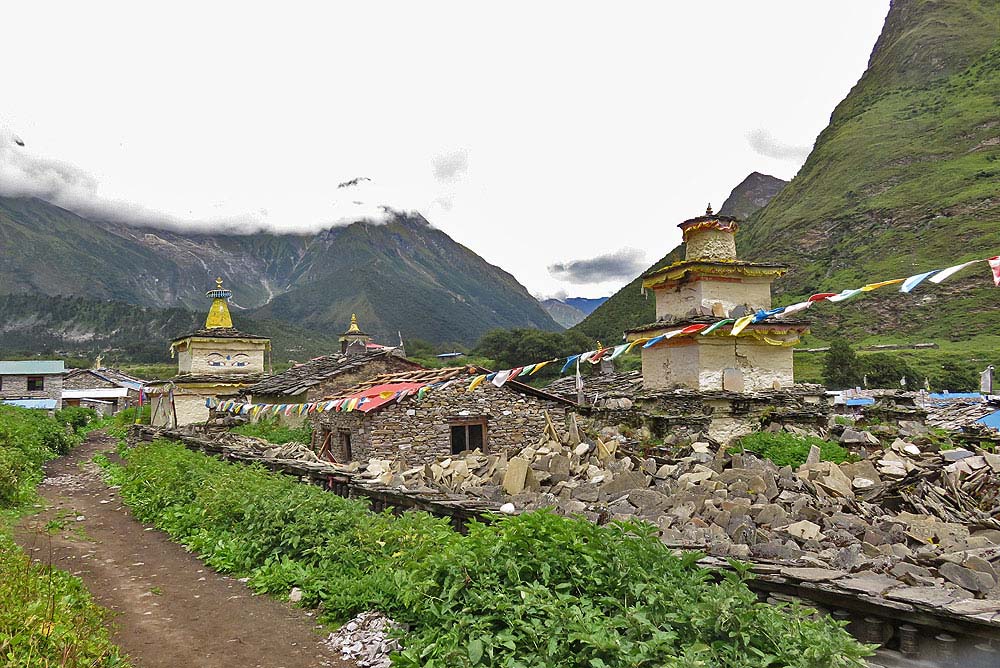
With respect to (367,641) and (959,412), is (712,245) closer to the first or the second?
(367,641)

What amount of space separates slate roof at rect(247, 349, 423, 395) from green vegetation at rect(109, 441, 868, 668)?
14.7 m

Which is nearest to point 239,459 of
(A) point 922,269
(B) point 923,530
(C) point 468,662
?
(C) point 468,662

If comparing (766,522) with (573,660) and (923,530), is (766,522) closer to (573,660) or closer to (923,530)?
(923,530)

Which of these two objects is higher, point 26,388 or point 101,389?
point 26,388

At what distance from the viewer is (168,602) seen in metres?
9.02

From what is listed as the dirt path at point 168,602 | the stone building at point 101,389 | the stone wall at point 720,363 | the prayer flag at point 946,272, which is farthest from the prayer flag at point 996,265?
the stone building at point 101,389

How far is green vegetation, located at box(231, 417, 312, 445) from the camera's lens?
25.1m

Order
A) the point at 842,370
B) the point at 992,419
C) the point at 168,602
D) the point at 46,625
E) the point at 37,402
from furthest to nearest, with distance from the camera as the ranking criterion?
the point at 37,402 → the point at 842,370 → the point at 992,419 → the point at 168,602 → the point at 46,625

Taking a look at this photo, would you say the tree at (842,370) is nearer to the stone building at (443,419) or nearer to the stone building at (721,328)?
the stone building at (721,328)

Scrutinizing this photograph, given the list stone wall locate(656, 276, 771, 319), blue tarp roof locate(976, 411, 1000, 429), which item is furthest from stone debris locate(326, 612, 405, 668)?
blue tarp roof locate(976, 411, 1000, 429)

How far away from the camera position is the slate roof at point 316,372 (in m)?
24.3

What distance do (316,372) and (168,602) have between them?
17.3 metres

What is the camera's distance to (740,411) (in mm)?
16391

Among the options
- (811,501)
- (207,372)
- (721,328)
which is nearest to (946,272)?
(811,501)
